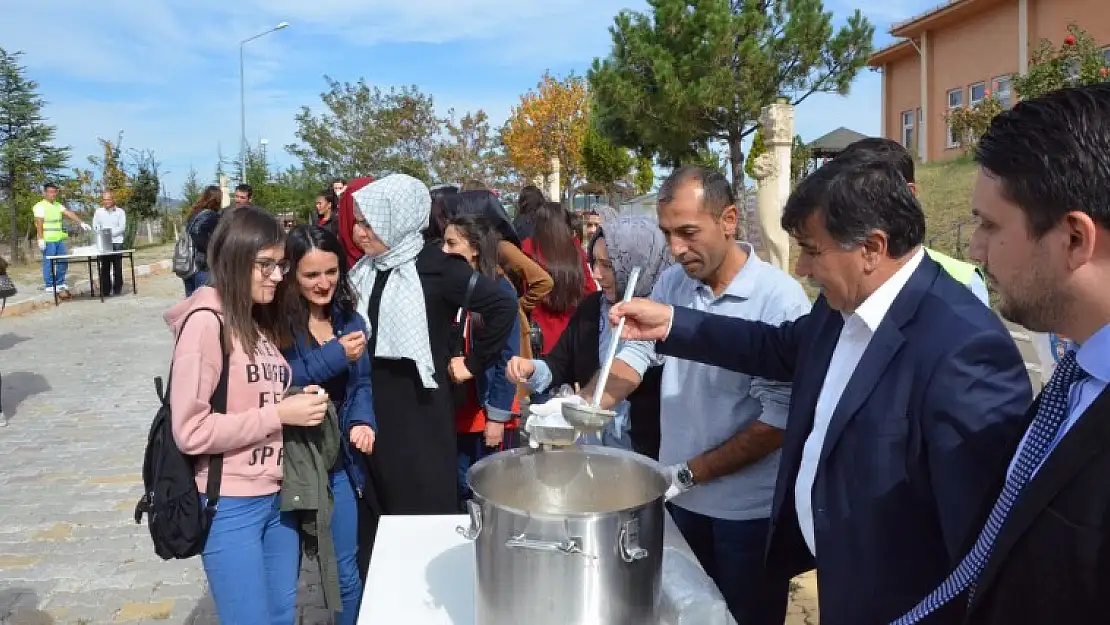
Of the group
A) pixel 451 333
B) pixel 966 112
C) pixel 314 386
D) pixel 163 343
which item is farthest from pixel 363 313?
pixel 966 112

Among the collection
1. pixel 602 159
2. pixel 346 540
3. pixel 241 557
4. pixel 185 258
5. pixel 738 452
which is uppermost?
pixel 602 159

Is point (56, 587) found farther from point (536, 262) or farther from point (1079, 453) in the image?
point (1079, 453)

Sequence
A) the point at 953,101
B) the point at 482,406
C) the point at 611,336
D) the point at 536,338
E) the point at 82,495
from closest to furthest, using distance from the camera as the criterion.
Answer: the point at 611,336 → the point at 482,406 → the point at 536,338 → the point at 82,495 → the point at 953,101

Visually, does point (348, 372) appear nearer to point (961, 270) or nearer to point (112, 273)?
point (961, 270)

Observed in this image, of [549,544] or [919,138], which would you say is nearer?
[549,544]

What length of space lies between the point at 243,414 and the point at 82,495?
3.81 metres

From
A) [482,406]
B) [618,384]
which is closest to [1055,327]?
[618,384]

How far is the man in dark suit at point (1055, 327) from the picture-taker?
1.02 m

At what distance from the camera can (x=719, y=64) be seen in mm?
19859

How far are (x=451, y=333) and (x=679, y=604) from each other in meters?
1.71

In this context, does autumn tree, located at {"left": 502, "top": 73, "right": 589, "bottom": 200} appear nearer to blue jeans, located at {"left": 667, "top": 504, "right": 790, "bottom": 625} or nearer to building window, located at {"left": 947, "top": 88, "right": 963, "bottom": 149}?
building window, located at {"left": 947, "top": 88, "right": 963, "bottom": 149}

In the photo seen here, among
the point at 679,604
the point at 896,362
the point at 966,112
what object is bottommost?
the point at 679,604

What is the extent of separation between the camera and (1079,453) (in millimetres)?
1024

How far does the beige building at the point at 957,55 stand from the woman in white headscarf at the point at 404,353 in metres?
21.7
